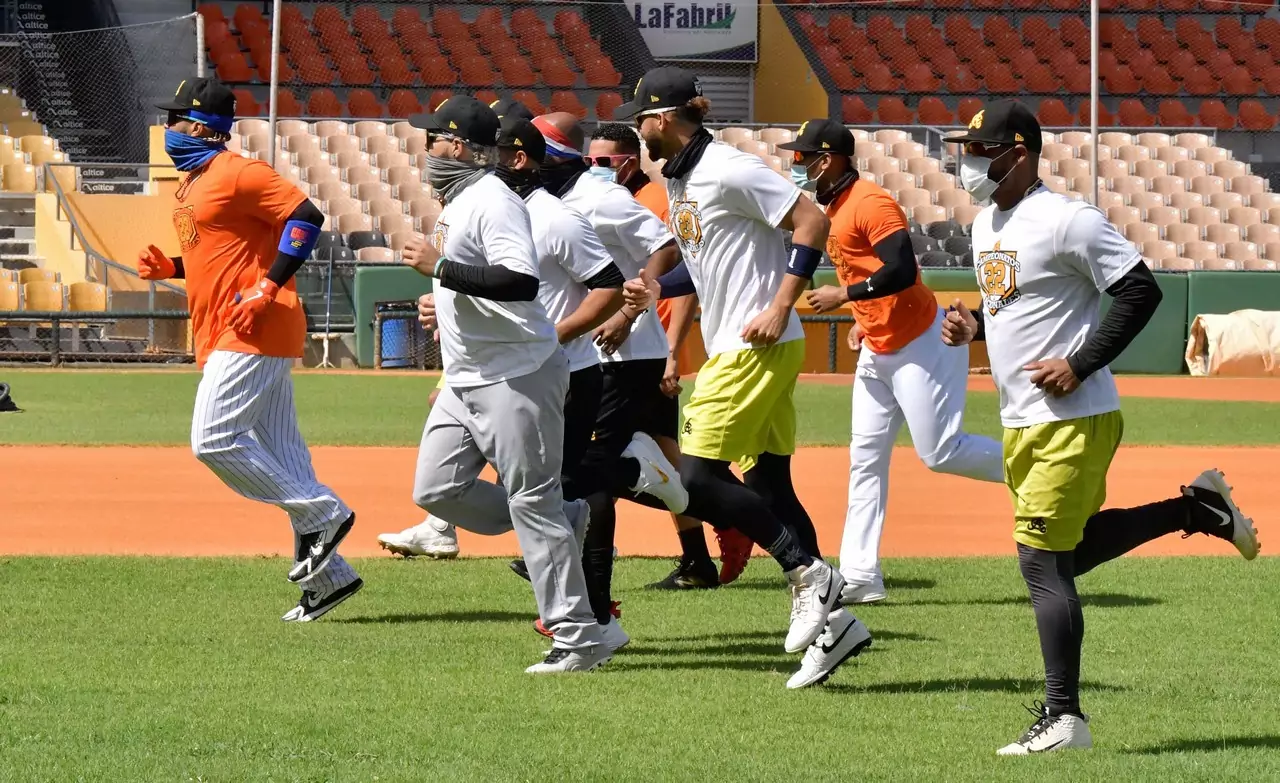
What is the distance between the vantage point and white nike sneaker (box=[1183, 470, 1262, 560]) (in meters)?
6.12

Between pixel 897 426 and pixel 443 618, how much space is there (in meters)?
2.27

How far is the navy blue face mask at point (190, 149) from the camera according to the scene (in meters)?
7.42

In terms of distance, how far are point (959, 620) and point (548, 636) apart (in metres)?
1.89

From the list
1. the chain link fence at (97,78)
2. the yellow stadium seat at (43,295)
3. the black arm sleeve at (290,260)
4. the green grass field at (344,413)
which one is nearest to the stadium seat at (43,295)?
the yellow stadium seat at (43,295)

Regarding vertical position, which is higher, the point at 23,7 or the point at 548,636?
the point at 23,7

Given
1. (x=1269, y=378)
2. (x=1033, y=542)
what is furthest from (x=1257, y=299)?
(x=1033, y=542)

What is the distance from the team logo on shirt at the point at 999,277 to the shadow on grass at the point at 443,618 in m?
2.85

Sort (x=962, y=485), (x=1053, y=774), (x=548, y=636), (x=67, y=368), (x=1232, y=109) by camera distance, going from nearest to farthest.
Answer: (x=1053, y=774)
(x=548, y=636)
(x=962, y=485)
(x=67, y=368)
(x=1232, y=109)

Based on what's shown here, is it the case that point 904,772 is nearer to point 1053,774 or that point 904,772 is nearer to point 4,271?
point 1053,774

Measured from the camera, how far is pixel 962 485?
12.8 metres

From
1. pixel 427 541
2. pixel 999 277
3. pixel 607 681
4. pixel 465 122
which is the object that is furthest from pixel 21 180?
pixel 999 277

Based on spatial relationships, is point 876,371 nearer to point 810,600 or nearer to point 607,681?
point 810,600

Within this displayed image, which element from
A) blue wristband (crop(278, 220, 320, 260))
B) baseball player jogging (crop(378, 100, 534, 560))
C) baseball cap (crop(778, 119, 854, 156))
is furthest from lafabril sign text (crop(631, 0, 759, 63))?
blue wristband (crop(278, 220, 320, 260))

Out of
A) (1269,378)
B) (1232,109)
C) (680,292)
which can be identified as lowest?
(1269,378)
